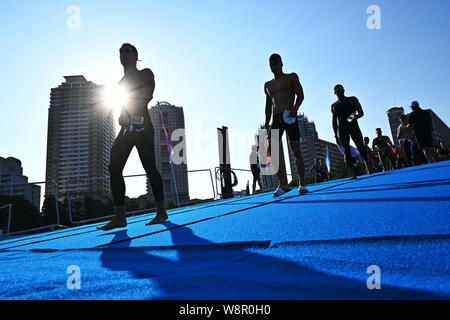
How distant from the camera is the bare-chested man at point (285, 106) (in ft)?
12.6

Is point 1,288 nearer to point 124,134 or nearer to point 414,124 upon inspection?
point 124,134

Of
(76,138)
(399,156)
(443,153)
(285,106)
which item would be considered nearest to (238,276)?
(285,106)

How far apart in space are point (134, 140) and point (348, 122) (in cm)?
423

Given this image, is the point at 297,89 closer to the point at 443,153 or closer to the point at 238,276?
the point at 238,276

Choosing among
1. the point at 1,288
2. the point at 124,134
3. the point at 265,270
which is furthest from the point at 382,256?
the point at 124,134

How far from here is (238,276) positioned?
805mm

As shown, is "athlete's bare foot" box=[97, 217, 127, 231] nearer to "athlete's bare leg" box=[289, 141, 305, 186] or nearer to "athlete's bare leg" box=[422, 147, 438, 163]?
"athlete's bare leg" box=[289, 141, 305, 186]

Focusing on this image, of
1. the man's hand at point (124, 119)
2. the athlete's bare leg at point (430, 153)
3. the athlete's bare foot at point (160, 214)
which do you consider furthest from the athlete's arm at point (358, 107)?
the man's hand at point (124, 119)

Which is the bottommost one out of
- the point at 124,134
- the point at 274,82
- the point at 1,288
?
the point at 1,288

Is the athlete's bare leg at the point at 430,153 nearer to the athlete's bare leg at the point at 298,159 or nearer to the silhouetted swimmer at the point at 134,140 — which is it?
the athlete's bare leg at the point at 298,159

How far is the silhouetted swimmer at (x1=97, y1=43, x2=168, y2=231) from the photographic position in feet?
8.75

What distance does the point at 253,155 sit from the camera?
431 inches
